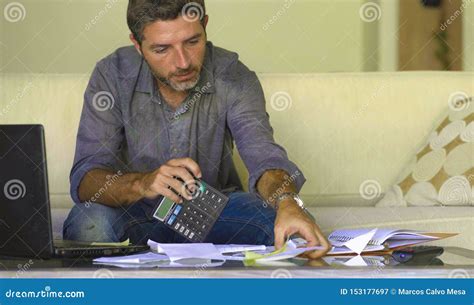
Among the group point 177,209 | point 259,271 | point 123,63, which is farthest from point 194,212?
point 123,63

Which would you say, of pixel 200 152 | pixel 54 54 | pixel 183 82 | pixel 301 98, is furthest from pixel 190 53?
pixel 54 54

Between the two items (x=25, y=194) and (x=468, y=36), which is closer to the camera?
(x=25, y=194)

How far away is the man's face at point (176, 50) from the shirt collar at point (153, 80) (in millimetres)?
90

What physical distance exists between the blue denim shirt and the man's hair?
149mm

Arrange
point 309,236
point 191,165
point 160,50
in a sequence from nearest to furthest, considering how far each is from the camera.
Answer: point 309,236, point 191,165, point 160,50

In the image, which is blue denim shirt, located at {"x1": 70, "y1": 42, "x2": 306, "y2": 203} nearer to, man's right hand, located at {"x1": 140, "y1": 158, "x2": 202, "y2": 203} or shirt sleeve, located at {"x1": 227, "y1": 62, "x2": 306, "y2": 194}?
shirt sleeve, located at {"x1": 227, "y1": 62, "x2": 306, "y2": 194}

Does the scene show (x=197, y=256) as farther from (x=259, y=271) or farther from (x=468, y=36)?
(x=468, y=36)

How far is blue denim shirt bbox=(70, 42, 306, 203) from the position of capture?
2.27m

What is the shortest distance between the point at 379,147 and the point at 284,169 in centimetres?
98

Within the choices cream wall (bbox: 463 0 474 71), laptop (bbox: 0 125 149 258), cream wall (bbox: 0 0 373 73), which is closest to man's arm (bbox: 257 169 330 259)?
laptop (bbox: 0 125 149 258)

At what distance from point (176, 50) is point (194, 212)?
1.88 ft

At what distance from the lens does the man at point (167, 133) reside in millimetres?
1971

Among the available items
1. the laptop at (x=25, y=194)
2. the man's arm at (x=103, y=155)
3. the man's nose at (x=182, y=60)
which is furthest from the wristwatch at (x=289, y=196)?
the man's nose at (x=182, y=60)

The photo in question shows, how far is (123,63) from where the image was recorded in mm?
2367
